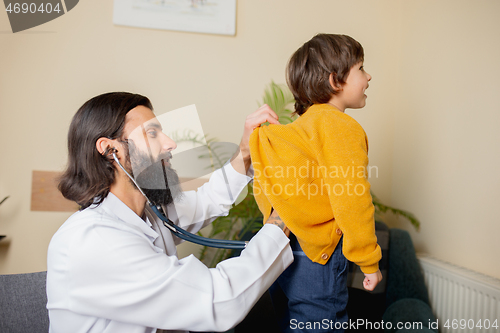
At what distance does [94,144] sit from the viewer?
3.59 ft

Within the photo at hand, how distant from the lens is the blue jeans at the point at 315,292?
107 cm

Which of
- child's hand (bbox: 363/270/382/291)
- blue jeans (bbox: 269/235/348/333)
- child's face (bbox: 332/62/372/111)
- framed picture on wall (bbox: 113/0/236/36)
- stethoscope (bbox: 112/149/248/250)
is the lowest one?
blue jeans (bbox: 269/235/348/333)

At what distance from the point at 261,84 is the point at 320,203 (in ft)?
4.62

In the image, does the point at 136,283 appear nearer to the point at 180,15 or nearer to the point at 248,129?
the point at 248,129

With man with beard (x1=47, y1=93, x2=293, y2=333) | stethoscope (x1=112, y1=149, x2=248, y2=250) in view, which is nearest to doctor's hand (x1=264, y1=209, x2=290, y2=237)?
man with beard (x1=47, y1=93, x2=293, y2=333)

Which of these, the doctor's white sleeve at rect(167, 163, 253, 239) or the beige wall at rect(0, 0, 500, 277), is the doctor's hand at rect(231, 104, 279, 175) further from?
the beige wall at rect(0, 0, 500, 277)

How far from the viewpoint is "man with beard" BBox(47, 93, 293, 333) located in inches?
33.9

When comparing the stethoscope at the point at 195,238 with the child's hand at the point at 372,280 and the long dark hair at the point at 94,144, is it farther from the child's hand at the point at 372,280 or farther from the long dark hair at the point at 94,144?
the child's hand at the point at 372,280

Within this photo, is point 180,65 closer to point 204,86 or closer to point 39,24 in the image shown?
point 204,86

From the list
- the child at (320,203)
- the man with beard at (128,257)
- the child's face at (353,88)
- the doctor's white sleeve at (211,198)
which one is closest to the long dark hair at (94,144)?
the man with beard at (128,257)

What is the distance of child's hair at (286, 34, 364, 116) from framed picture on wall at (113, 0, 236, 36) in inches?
43.7

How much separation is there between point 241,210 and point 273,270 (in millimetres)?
987

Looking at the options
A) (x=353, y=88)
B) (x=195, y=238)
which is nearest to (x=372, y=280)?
(x=195, y=238)

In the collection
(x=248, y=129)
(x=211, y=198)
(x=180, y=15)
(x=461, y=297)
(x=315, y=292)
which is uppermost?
(x=180, y=15)
